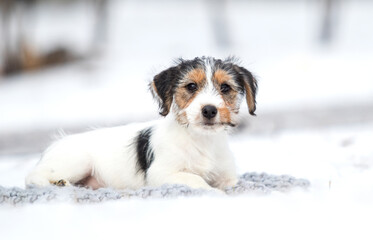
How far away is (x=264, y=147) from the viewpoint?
8.04 m

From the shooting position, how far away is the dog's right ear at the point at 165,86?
5320mm

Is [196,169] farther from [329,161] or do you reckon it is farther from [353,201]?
[329,161]

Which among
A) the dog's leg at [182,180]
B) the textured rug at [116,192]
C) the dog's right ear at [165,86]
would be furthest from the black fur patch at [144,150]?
the textured rug at [116,192]

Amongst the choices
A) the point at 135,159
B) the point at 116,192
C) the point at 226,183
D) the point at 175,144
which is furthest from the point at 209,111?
the point at 135,159

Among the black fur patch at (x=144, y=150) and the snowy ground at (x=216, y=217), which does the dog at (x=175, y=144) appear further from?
the snowy ground at (x=216, y=217)

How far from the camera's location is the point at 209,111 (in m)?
4.91

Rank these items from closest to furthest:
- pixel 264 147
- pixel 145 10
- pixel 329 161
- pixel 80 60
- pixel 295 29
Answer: pixel 329 161, pixel 264 147, pixel 80 60, pixel 295 29, pixel 145 10

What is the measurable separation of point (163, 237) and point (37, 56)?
20.3 m

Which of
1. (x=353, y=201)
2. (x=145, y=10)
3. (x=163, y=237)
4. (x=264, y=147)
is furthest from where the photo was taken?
(x=145, y=10)

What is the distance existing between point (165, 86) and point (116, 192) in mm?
966

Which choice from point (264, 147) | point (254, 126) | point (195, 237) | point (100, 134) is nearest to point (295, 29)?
point (254, 126)

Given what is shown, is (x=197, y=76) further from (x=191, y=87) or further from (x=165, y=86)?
(x=165, y=86)

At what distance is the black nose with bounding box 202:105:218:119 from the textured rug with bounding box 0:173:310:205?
568mm

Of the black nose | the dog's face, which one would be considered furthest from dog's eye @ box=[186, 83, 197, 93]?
the black nose
